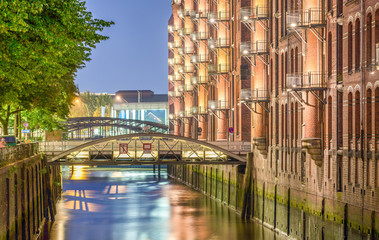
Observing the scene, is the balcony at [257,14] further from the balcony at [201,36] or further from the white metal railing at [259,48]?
the balcony at [201,36]

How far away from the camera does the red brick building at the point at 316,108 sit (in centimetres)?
3073

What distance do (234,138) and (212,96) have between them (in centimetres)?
1287

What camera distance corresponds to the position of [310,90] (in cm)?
3750

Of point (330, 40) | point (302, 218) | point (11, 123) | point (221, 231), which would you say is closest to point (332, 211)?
point (302, 218)

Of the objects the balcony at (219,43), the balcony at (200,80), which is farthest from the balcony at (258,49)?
the balcony at (200,80)

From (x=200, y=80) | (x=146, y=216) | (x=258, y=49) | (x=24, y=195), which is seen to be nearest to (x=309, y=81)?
(x=258, y=49)

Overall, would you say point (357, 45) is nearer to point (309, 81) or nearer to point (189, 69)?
point (309, 81)

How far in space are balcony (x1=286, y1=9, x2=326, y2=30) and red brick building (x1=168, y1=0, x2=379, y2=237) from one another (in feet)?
0.19

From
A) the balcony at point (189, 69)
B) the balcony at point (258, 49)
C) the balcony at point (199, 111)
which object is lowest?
the balcony at point (199, 111)

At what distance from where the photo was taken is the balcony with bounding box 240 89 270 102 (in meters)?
51.3

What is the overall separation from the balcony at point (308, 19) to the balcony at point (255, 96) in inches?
450

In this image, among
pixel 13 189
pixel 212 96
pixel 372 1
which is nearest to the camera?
pixel 372 1

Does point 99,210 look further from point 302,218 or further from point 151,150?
point 302,218

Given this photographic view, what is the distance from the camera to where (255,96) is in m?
52.4
